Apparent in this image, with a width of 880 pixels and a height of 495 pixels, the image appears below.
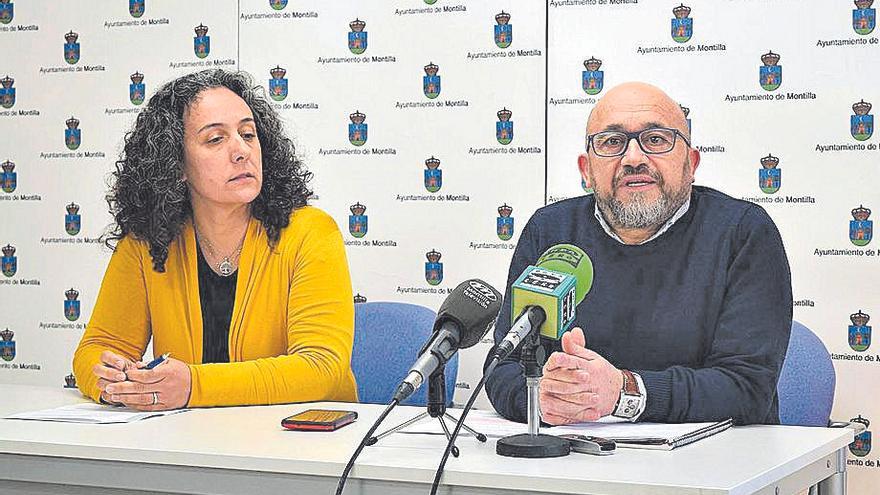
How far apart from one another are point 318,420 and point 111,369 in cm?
60

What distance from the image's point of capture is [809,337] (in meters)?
3.48

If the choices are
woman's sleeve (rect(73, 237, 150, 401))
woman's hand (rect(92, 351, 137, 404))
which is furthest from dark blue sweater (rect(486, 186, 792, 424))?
woman's sleeve (rect(73, 237, 150, 401))

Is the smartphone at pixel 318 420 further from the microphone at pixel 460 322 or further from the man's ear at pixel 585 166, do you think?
the man's ear at pixel 585 166

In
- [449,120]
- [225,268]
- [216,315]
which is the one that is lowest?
[216,315]

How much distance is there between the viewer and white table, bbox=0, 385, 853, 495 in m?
1.89

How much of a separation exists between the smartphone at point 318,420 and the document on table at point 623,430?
0.16 meters

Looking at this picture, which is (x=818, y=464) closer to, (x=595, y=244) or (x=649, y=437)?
(x=649, y=437)

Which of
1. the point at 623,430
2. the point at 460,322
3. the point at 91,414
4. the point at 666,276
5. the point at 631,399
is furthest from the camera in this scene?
the point at 666,276

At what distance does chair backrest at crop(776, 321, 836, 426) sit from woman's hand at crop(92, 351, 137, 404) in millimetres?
1839

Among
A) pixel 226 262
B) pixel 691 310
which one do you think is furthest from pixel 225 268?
pixel 691 310

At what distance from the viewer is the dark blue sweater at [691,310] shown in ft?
8.13

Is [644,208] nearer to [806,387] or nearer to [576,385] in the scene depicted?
[576,385]

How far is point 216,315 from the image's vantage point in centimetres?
310

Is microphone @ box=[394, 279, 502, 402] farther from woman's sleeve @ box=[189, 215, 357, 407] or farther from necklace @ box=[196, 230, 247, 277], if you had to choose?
necklace @ box=[196, 230, 247, 277]
